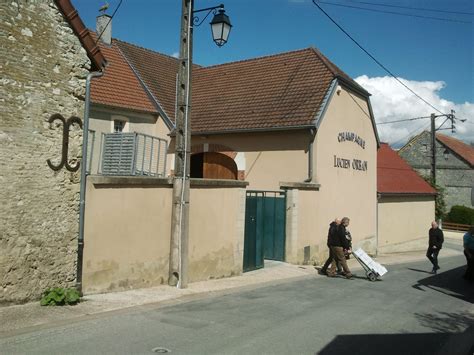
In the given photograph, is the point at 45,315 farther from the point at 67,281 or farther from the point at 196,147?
the point at 196,147

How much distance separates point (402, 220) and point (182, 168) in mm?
18269

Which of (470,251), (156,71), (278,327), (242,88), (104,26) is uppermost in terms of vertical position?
(104,26)

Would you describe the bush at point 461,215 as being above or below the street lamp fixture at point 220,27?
below

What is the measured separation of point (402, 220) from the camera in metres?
25.2

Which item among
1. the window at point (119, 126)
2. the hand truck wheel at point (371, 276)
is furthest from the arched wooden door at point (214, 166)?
the hand truck wheel at point (371, 276)

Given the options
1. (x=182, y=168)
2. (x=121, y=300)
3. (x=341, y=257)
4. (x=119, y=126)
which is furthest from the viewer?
(x=119, y=126)

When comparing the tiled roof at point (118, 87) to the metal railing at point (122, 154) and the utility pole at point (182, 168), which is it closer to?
the metal railing at point (122, 154)

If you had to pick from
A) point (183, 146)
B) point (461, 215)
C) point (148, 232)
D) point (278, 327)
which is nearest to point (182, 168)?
point (183, 146)

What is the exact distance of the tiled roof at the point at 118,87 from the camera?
58.3ft

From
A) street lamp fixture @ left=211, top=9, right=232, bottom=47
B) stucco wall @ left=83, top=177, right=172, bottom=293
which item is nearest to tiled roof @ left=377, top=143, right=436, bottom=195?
street lamp fixture @ left=211, top=9, right=232, bottom=47

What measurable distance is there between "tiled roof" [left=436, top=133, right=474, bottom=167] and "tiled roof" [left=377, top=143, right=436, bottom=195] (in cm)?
1739

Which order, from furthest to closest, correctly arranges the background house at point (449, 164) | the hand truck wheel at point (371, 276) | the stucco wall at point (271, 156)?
the background house at point (449, 164)
the stucco wall at point (271, 156)
the hand truck wheel at point (371, 276)

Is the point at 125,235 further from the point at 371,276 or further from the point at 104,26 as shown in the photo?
the point at 104,26

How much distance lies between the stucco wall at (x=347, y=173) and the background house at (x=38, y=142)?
9.77 metres
